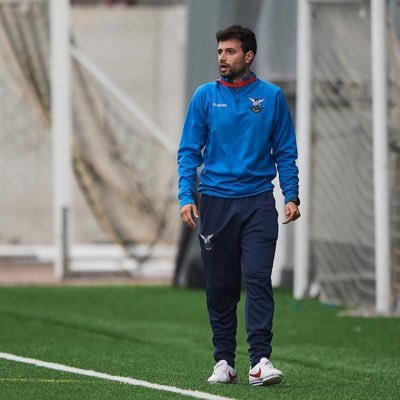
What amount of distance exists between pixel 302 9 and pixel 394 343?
16.7 ft

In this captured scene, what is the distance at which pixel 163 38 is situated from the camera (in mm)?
20844

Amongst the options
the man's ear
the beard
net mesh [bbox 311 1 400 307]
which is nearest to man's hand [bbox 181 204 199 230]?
the beard

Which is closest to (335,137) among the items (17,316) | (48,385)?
(17,316)

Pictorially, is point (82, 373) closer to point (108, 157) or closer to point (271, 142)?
point (271, 142)

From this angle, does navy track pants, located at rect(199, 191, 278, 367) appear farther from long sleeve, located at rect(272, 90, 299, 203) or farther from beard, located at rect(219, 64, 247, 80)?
beard, located at rect(219, 64, 247, 80)

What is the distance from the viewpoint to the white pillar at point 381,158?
1269cm

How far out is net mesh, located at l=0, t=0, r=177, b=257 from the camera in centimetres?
1881

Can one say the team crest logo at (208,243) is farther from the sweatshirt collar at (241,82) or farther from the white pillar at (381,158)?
the white pillar at (381,158)

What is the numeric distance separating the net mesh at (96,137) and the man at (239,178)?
11.2 m

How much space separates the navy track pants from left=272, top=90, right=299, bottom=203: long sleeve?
120 mm

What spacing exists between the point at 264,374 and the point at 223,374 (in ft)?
0.85

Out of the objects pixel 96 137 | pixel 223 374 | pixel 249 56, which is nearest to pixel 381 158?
pixel 249 56

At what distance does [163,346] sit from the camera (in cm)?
1031

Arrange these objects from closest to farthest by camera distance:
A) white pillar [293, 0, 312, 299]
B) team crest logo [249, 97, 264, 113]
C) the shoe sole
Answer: the shoe sole, team crest logo [249, 97, 264, 113], white pillar [293, 0, 312, 299]
